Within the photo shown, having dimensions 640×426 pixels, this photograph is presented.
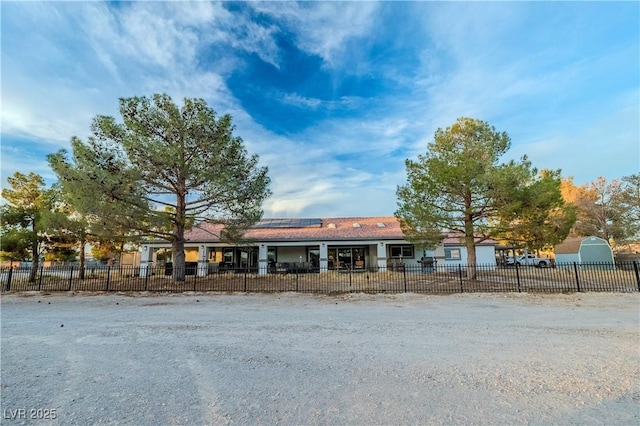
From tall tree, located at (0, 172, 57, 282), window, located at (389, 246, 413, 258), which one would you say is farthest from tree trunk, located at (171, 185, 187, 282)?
window, located at (389, 246, 413, 258)

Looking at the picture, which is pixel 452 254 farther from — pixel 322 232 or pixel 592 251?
pixel 592 251

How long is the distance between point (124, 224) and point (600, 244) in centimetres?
3529

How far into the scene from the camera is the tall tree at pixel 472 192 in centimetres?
1402

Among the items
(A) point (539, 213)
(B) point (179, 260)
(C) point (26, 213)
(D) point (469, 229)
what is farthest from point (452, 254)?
(C) point (26, 213)

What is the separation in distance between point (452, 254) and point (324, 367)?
2273 cm

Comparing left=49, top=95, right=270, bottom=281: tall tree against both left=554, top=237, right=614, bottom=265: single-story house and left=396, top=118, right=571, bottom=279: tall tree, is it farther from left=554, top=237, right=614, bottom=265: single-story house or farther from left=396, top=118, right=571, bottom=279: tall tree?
left=554, top=237, right=614, bottom=265: single-story house

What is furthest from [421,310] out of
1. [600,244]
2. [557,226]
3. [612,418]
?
[600,244]

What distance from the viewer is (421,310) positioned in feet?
29.4

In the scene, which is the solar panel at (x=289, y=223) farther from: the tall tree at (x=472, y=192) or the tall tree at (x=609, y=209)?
the tall tree at (x=609, y=209)

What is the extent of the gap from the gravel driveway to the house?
524 inches

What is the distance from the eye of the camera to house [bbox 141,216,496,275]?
72.0ft

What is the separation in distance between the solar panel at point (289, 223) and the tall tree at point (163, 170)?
360 inches

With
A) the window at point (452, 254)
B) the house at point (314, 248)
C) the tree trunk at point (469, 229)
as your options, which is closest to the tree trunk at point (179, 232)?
the house at point (314, 248)

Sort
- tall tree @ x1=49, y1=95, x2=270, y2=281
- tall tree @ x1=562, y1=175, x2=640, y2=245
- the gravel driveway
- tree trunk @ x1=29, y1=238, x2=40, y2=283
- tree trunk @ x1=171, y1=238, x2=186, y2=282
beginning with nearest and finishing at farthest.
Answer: the gravel driveway < tall tree @ x1=49, y1=95, x2=270, y2=281 < tree trunk @ x1=171, y1=238, x2=186, y2=282 < tree trunk @ x1=29, y1=238, x2=40, y2=283 < tall tree @ x1=562, y1=175, x2=640, y2=245
